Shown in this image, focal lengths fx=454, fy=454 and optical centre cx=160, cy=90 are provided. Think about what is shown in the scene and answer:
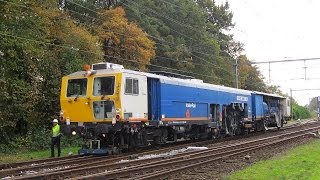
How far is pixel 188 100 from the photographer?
23078 millimetres

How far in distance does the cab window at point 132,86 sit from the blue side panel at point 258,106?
16.2m

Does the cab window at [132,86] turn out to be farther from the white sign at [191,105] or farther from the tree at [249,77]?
the tree at [249,77]

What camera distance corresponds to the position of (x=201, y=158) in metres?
15.2

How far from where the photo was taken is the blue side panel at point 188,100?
68.5 feet

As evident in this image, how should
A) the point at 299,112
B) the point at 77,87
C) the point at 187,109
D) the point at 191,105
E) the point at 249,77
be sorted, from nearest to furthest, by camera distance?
the point at 77,87 < the point at 187,109 < the point at 191,105 < the point at 249,77 < the point at 299,112

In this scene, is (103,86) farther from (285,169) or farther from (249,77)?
(249,77)

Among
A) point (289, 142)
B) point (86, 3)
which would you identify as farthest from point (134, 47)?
point (289, 142)

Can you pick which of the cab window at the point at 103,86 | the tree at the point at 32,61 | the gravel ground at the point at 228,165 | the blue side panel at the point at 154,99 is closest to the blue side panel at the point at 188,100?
the blue side panel at the point at 154,99

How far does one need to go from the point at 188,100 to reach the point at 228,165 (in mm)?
9277

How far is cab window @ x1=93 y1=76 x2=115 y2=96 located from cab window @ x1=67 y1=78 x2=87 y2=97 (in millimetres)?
565

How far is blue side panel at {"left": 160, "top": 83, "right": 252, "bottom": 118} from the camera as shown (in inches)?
822


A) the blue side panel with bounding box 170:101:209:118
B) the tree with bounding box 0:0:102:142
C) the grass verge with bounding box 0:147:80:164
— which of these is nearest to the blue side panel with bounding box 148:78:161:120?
the blue side panel with bounding box 170:101:209:118

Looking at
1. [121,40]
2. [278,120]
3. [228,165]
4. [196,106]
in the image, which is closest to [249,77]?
[278,120]

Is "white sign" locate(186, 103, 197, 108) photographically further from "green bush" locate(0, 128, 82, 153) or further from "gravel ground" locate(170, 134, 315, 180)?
"green bush" locate(0, 128, 82, 153)
